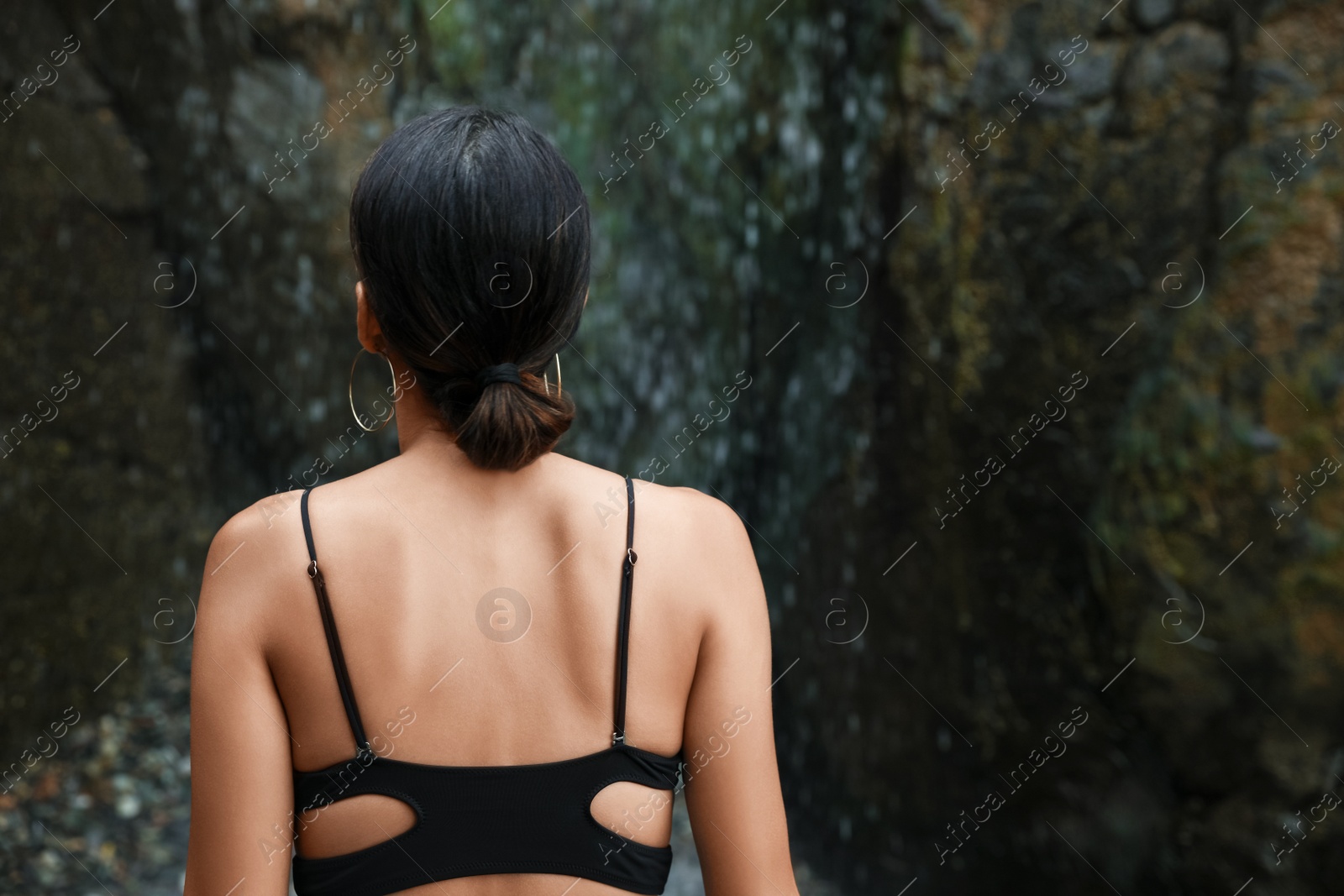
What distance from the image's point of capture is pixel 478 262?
3.32ft

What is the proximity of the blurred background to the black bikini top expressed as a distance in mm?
2135

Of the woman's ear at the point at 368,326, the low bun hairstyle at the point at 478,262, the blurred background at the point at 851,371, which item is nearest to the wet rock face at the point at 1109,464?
the blurred background at the point at 851,371

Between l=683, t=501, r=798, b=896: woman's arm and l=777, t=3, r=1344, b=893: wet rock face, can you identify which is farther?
l=777, t=3, r=1344, b=893: wet rock face

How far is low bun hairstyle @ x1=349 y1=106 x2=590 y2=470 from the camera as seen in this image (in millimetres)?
1013

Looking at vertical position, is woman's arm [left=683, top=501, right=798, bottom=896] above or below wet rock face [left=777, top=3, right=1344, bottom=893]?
above

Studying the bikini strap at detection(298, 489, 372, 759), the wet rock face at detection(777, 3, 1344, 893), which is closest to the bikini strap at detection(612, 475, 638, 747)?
the bikini strap at detection(298, 489, 372, 759)

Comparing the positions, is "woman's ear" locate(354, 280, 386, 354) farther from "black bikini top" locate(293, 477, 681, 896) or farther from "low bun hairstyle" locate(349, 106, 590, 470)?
"black bikini top" locate(293, 477, 681, 896)

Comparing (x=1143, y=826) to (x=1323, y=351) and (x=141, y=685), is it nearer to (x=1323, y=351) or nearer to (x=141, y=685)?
(x=1323, y=351)

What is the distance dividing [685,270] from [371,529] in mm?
3604

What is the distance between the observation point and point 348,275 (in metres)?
4.55

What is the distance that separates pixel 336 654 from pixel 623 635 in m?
0.28

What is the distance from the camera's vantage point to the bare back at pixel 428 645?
3.45 ft

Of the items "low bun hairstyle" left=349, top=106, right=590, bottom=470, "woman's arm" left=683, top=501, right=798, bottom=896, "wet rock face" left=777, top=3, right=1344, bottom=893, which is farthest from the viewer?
"wet rock face" left=777, top=3, right=1344, bottom=893

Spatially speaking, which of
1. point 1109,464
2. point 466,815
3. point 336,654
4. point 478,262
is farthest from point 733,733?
point 1109,464
